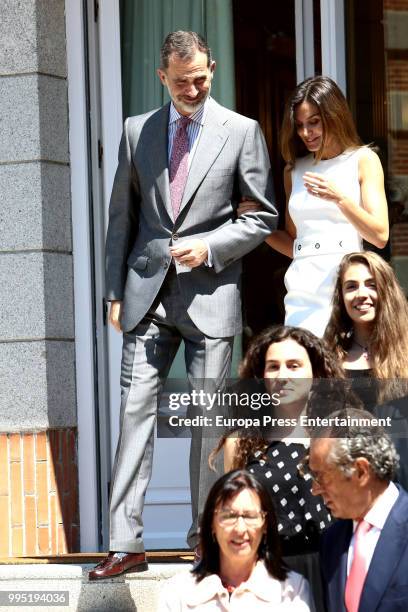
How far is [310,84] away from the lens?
16.1ft

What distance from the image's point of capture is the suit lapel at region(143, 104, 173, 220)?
5.10 m

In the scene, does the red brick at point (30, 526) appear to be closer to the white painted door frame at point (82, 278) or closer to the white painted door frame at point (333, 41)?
the white painted door frame at point (82, 278)

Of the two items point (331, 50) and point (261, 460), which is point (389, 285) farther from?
point (331, 50)

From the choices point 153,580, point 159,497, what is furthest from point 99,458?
point 153,580

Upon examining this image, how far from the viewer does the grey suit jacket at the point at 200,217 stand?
504 centimetres

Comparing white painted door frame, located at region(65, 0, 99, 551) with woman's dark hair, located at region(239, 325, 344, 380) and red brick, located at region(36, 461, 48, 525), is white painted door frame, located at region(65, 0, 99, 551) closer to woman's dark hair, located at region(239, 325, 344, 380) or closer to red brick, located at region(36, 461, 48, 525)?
red brick, located at region(36, 461, 48, 525)

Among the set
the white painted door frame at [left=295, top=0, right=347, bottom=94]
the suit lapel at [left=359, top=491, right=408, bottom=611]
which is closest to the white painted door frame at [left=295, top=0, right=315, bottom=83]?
the white painted door frame at [left=295, top=0, right=347, bottom=94]

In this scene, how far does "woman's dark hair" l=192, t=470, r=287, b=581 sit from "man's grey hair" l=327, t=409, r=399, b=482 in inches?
9.0

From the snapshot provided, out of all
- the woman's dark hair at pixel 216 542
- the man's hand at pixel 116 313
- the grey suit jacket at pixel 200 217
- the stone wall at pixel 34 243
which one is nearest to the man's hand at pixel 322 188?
the grey suit jacket at pixel 200 217

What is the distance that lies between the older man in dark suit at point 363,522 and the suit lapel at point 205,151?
55.1 inches

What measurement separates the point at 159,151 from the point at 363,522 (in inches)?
71.6

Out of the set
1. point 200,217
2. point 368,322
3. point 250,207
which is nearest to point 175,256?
point 200,217

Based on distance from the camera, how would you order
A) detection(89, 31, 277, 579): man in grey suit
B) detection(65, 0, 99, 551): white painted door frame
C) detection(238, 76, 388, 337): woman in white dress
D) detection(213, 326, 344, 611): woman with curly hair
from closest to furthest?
1. detection(213, 326, 344, 611): woman with curly hair
2. detection(238, 76, 388, 337): woman in white dress
3. detection(89, 31, 277, 579): man in grey suit
4. detection(65, 0, 99, 551): white painted door frame

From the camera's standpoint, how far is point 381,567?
Result: 3.81 meters
